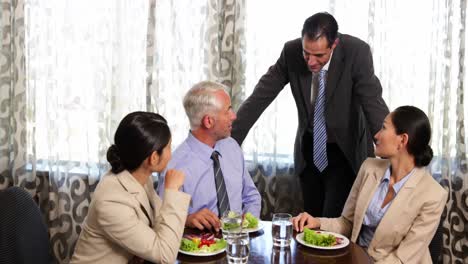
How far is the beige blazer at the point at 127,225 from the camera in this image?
6.01 ft

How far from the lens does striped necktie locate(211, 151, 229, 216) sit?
2.40 metres

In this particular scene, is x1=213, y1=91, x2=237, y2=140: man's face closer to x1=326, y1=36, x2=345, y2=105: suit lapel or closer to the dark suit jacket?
the dark suit jacket

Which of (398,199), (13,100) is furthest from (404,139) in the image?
(13,100)

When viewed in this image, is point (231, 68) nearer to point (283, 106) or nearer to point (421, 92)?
point (283, 106)

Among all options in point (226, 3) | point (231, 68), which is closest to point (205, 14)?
point (226, 3)

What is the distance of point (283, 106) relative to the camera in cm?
332

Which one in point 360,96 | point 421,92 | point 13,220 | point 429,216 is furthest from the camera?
point 421,92

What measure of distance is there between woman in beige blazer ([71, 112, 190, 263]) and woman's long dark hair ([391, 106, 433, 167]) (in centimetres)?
87

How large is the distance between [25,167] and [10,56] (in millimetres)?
660

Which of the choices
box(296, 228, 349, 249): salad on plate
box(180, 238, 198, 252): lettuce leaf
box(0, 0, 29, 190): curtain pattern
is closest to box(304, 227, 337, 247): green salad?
box(296, 228, 349, 249): salad on plate

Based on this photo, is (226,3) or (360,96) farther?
(226,3)

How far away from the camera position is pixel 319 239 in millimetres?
1982

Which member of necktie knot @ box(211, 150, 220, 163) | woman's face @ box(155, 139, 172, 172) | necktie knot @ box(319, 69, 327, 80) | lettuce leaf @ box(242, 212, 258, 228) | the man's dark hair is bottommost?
lettuce leaf @ box(242, 212, 258, 228)

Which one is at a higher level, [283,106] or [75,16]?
[75,16]
